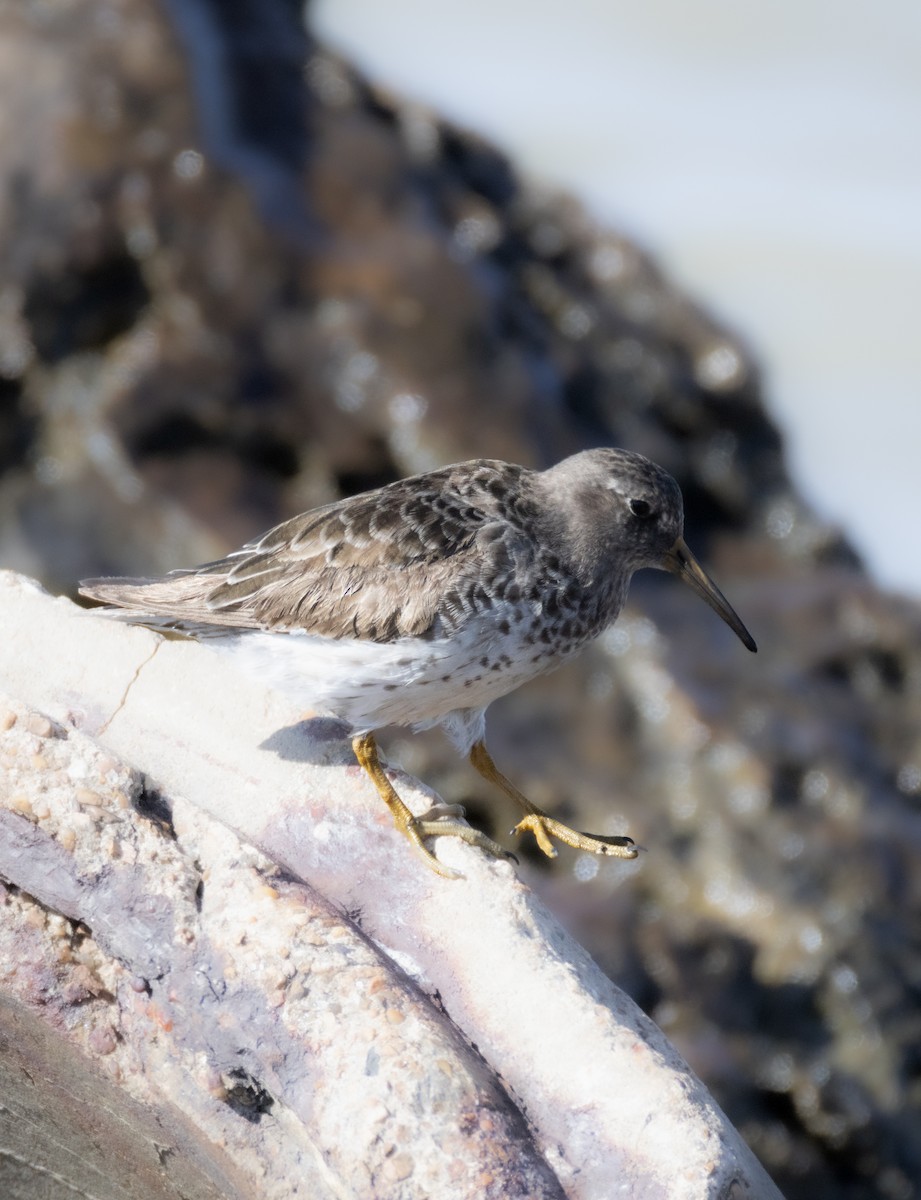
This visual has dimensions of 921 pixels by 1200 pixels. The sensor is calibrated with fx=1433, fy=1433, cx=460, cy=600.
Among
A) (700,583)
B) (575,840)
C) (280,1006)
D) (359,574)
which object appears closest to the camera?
(280,1006)

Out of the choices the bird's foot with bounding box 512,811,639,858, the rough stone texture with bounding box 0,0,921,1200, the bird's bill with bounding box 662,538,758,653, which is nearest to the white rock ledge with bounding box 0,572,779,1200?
the bird's foot with bounding box 512,811,639,858

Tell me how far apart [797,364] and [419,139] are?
6.21m

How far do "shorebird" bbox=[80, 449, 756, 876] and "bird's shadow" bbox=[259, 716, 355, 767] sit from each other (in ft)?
0.17

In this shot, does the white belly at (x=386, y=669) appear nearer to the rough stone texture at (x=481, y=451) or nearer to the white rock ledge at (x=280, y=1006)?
the white rock ledge at (x=280, y=1006)

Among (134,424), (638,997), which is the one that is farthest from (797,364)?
(638,997)

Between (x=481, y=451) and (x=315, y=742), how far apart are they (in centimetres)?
385

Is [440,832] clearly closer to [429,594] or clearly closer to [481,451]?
[429,594]

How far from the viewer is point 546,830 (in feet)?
17.6

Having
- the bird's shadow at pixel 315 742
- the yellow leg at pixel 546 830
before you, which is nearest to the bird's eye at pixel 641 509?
the yellow leg at pixel 546 830

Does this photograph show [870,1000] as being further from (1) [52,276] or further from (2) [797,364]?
(2) [797,364]

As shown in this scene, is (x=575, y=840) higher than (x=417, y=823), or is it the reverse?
(x=417, y=823)

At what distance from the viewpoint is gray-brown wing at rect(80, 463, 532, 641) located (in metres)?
4.59

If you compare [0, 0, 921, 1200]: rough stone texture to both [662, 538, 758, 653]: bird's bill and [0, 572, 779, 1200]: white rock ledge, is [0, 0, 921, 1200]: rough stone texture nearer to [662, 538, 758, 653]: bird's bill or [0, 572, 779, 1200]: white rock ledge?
[662, 538, 758, 653]: bird's bill

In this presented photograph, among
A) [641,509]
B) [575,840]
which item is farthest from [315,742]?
[641,509]
